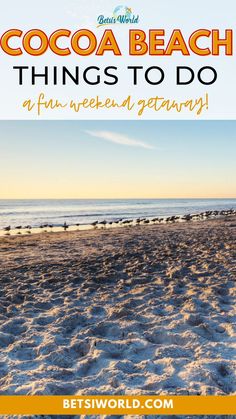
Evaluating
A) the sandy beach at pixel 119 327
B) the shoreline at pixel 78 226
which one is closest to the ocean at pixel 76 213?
the shoreline at pixel 78 226

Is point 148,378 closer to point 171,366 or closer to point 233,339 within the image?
point 171,366

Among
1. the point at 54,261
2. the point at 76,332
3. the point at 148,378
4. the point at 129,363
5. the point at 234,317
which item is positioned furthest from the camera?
the point at 54,261

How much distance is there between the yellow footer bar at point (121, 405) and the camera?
11.9 feet

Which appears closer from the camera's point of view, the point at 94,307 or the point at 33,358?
the point at 33,358

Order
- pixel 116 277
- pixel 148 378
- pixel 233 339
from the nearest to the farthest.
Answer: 1. pixel 148 378
2. pixel 233 339
3. pixel 116 277

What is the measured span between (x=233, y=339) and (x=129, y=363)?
67.3 inches

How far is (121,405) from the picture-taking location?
12.0ft

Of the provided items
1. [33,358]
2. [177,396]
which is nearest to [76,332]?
[33,358]

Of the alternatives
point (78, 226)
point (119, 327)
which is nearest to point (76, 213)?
point (78, 226)

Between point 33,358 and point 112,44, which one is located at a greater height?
point 112,44

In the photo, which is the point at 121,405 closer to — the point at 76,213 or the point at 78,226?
the point at 78,226

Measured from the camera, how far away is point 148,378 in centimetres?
419

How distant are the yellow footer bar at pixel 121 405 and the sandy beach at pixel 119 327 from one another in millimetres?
200

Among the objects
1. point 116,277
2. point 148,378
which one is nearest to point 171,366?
point 148,378
